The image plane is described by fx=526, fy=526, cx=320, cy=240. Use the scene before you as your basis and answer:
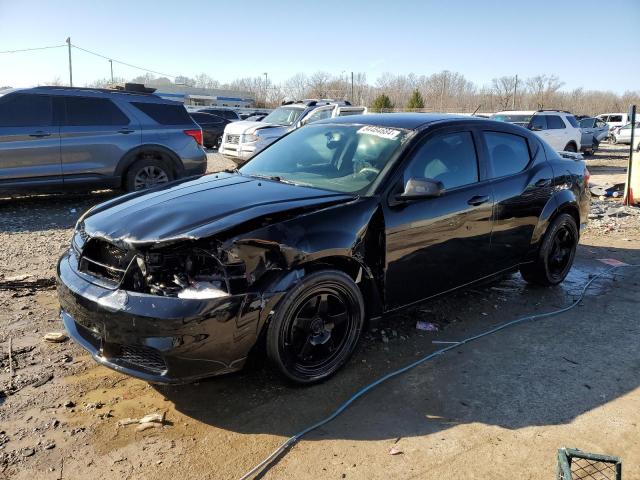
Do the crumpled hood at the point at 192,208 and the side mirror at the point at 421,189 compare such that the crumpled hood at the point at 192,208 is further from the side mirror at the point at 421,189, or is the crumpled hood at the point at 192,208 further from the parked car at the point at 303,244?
the side mirror at the point at 421,189

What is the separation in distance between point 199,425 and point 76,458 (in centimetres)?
65

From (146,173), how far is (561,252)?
6.68m

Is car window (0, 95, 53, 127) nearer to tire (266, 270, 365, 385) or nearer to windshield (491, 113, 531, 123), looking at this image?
tire (266, 270, 365, 385)

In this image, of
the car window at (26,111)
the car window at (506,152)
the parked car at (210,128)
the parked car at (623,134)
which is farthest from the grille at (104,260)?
the parked car at (623,134)

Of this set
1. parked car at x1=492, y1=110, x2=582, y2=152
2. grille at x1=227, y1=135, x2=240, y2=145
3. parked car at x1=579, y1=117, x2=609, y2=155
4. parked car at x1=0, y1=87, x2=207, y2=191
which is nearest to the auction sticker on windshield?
parked car at x1=0, y1=87, x2=207, y2=191

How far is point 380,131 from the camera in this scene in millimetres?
4191

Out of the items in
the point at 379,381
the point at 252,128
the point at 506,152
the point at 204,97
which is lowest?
the point at 379,381

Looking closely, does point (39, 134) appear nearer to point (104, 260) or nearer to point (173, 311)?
point (104, 260)

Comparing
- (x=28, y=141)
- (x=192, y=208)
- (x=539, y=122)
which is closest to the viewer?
(x=192, y=208)

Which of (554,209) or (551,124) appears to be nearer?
(554,209)

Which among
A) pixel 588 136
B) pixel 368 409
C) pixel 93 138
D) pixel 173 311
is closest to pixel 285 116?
pixel 93 138

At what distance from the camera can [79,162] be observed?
844 cm

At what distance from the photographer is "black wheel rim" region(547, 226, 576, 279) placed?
543 cm

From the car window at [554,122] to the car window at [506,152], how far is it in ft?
44.5
